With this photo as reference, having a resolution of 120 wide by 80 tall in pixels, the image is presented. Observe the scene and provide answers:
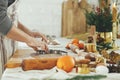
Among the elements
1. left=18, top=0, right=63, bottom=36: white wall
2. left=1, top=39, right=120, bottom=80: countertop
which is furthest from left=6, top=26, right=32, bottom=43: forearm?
left=18, top=0, right=63, bottom=36: white wall

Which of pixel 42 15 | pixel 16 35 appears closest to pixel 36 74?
pixel 16 35

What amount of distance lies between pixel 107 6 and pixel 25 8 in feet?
2.63

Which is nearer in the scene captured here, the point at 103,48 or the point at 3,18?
the point at 3,18

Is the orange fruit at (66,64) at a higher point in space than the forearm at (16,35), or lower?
lower

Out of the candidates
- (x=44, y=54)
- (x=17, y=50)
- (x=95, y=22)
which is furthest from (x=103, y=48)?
(x=17, y=50)

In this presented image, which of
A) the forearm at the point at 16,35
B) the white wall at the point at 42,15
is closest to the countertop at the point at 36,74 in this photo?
the forearm at the point at 16,35

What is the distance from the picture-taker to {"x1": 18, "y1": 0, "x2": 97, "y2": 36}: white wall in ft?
6.99

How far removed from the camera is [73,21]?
2109mm

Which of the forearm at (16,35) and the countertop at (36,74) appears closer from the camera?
the countertop at (36,74)

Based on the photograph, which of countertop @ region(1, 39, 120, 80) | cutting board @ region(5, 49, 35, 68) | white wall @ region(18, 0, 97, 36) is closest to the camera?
countertop @ region(1, 39, 120, 80)

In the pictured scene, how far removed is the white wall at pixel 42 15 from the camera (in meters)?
2.13

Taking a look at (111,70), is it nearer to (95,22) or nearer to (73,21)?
(95,22)

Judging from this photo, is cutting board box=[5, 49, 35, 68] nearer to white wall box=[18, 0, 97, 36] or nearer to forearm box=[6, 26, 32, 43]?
forearm box=[6, 26, 32, 43]

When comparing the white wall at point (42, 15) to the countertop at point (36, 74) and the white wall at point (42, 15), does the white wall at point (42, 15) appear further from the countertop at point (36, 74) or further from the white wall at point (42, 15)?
the countertop at point (36, 74)
